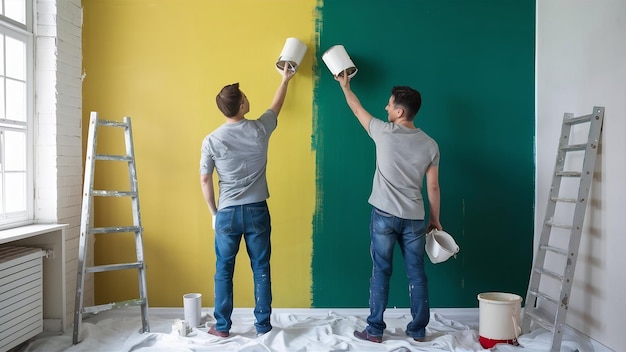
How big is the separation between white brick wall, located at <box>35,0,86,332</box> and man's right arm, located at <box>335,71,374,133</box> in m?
1.97

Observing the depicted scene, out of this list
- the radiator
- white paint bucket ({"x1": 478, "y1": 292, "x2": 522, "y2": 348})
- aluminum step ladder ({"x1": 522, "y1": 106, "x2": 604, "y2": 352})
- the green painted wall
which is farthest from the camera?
the green painted wall

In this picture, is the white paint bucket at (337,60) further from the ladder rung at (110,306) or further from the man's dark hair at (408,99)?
the ladder rung at (110,306)

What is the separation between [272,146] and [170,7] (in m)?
1.33

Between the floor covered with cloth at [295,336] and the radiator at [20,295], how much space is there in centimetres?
18

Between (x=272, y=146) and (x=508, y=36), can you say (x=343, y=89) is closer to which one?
(x=272, y=146)

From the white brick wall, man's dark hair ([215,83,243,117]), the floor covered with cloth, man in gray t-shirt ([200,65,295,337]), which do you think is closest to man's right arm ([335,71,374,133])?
man in gray t-shirt ([200,65,295,337])

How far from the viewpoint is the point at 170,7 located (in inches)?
156

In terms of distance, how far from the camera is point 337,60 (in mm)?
3689

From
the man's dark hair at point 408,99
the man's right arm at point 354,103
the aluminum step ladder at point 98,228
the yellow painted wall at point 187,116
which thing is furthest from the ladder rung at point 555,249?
the aluminum step ladder at point 98,228

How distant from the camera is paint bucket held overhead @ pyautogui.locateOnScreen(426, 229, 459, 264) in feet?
11.0

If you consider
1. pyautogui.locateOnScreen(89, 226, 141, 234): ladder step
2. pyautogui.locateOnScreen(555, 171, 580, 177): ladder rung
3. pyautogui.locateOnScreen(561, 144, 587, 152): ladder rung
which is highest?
pyautogui.locateOnScreen(561, 144, 587, 152): ladder rung

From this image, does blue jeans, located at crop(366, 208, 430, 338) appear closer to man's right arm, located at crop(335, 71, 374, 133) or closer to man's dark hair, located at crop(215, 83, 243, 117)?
man's right arm, located at crop(335, 71, 374, 133)

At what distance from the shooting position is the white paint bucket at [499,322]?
3.28 m

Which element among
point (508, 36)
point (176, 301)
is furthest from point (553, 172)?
point (176, 301)
